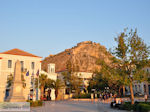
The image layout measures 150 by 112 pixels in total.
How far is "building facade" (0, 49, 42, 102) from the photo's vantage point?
142 ft

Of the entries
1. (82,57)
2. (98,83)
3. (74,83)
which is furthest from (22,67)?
(82,57)

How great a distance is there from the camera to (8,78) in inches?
1614

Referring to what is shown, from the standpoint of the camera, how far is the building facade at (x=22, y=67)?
43169 millimetres

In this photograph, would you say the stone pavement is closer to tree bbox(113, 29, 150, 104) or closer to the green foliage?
tree bbox(113, 29, 150, 104)

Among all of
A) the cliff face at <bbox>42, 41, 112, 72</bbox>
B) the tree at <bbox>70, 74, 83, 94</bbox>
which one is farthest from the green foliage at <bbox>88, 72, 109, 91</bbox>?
the cliff face at <bbox>42, 41, 112, 72</bbox>

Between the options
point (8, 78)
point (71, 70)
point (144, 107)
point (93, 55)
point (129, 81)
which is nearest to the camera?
point (144, 107)

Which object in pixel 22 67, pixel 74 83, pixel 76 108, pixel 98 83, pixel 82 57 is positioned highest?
pixel 82 57

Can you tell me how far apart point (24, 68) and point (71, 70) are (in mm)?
12799

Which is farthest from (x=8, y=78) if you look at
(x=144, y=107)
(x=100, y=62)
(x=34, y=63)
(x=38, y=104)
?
(x=144, y=107)

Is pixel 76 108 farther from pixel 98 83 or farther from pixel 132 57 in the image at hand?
pixel 98 83

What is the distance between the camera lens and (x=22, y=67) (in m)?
46.8

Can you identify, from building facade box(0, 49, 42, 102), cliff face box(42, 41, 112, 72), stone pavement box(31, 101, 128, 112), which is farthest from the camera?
cliff face box(42, 41, 112, 72)

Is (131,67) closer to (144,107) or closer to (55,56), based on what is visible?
(144,107)

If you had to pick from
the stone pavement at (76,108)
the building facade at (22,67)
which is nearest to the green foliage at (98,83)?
the building facade at (22,67)
